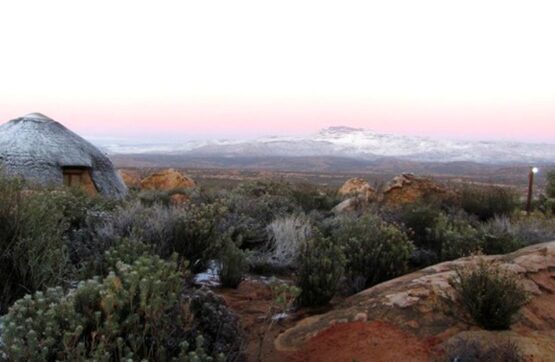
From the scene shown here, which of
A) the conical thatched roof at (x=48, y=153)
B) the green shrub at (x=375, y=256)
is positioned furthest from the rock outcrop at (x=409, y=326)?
the conical thatched roof at (x=48, y=153)

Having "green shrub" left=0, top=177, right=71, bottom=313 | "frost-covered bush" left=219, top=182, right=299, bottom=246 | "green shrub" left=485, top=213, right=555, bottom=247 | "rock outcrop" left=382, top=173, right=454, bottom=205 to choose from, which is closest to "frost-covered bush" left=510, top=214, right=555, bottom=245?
"green shrub" left=485, top=213, right=555, bottom=247

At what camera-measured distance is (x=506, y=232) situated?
341 inches

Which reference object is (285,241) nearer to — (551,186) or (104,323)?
(104,323)

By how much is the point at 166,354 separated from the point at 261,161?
14376 centimetres

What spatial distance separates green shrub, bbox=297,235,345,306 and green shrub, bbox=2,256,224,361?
202 centimetres

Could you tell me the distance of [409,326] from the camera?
4.78m

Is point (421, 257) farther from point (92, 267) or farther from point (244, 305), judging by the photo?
point (92, 267)

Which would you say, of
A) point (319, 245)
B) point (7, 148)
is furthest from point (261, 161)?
point (319, 245)

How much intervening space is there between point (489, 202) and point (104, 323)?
11.5 m

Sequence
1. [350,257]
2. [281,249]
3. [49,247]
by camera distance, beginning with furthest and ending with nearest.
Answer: [281,249], [350,257], [49,247]

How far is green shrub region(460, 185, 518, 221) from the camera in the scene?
42.2 ft

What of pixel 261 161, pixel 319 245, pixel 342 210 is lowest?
pixel 261 161

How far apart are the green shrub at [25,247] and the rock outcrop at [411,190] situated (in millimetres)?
10733

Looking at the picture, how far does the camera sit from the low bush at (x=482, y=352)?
396cm
